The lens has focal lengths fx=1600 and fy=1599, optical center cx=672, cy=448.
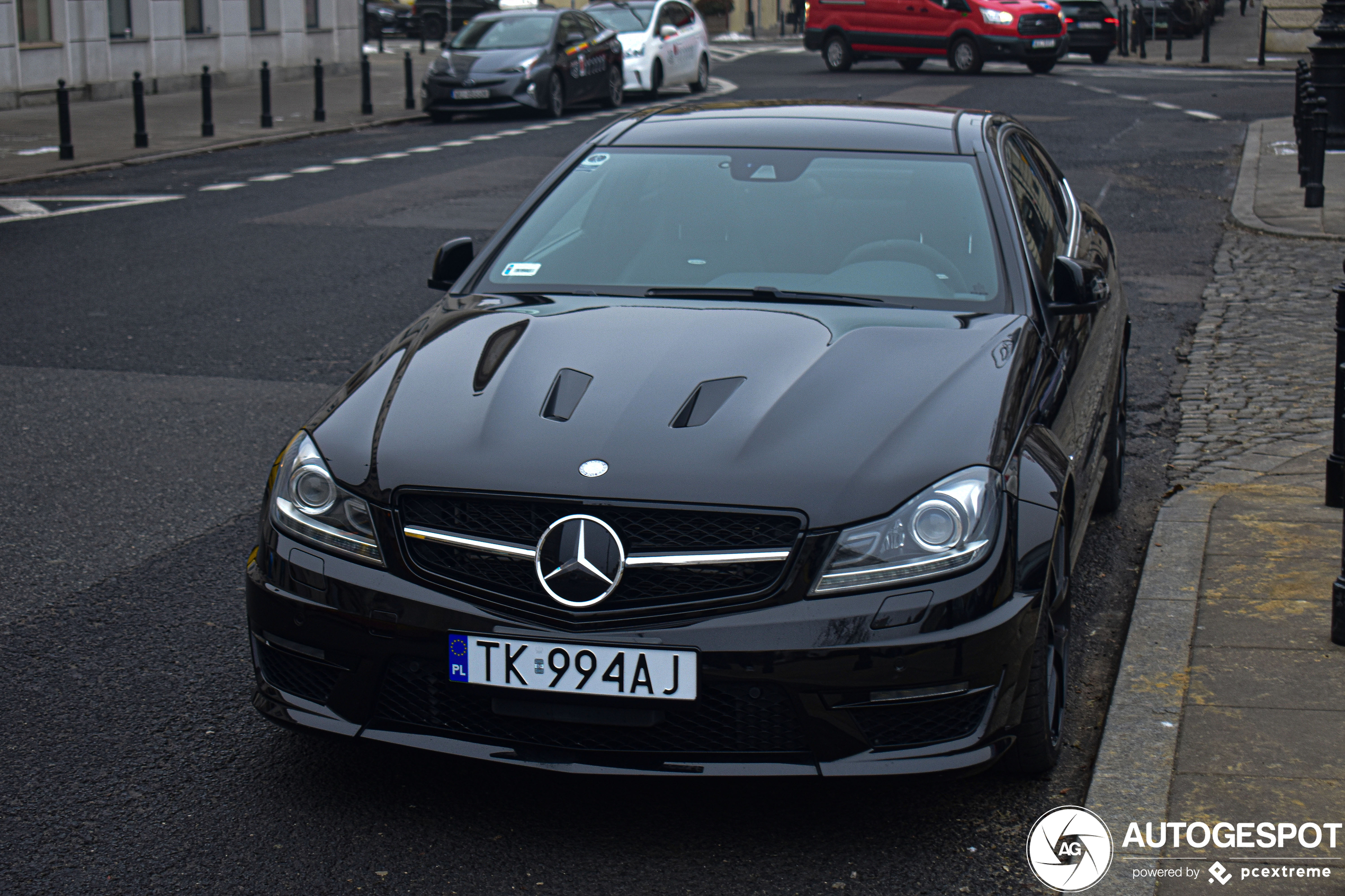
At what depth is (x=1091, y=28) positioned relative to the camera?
119 ft

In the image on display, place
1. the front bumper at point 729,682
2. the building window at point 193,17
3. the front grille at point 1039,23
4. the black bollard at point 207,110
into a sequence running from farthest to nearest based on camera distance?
the front grille at point 1039,23
the building window at point 193,17
the black bollard at point 207,110
the front bumper at point 729,682

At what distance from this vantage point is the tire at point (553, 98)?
23297mm

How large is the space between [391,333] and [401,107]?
17.3 metres

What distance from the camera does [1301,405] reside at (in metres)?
7.34

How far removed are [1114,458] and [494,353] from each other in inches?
106

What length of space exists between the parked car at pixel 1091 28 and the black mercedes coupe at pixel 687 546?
34.3 meters

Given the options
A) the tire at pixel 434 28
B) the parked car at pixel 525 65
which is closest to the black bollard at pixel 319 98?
the parked car at pixel 525 65

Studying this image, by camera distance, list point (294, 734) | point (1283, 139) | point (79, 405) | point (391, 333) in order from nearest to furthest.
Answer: point (294, 734) < point (79, 405) < point (391, 333) < point (1283, 139)

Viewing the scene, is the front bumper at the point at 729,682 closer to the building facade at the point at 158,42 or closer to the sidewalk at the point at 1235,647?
the sidewalk at the point at 1235,647

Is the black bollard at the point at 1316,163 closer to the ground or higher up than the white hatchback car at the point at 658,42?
closer to the ground

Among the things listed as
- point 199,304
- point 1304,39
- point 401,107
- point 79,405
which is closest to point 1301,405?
point 79,405

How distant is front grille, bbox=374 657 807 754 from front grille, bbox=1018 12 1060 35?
29.5 m

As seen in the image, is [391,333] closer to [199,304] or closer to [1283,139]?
[199,304]

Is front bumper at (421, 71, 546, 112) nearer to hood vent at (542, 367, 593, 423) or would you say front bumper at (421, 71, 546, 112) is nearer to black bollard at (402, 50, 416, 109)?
black bollard at (402, 50, 416, 109)
